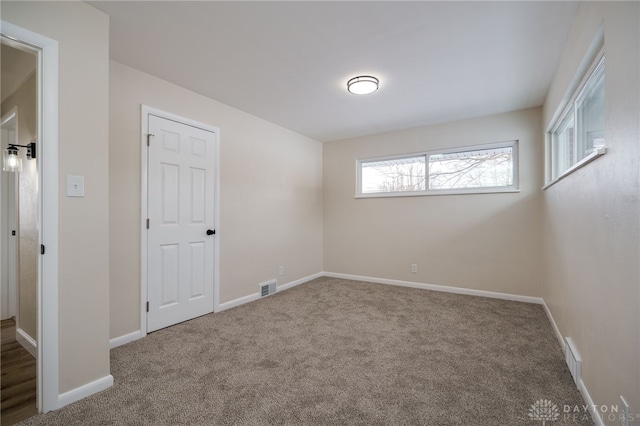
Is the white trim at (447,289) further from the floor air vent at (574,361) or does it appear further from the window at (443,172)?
the floor air vent at (574,361)

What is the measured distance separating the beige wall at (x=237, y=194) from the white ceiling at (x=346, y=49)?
0.24m

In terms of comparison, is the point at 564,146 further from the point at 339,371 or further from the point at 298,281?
the point at 298,281

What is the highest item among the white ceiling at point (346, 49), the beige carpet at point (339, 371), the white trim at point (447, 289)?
the white ceiling at point (346, 49)

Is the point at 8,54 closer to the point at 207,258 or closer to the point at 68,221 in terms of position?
the point at 68,221

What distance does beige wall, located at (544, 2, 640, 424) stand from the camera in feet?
3.67

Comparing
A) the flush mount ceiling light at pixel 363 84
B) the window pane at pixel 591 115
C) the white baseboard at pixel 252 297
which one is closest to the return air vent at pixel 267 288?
the white baseboard at pixel 252 297

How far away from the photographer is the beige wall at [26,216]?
226 cm

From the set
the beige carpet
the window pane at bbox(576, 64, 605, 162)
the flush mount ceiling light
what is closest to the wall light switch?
the beige carpet

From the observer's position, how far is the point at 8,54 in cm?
219

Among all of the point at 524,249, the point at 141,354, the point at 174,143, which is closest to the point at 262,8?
the point at 174,143

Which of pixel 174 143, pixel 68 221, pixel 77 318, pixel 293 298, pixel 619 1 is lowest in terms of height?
pixel 293 298

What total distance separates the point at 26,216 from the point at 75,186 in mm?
1136

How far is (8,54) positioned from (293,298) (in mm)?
3629

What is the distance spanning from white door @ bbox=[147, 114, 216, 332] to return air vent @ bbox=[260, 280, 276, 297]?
80 cm
